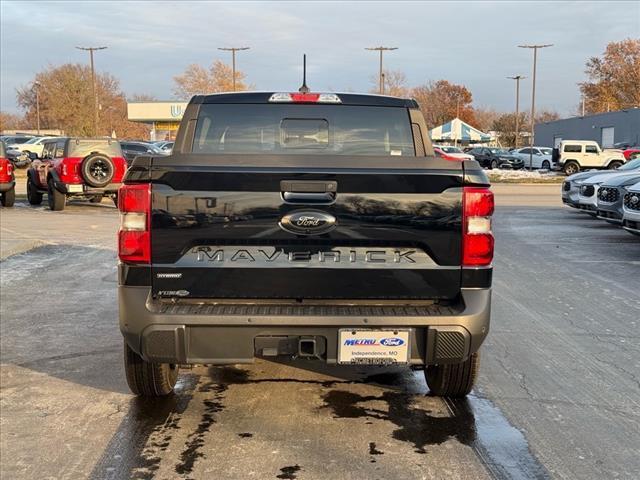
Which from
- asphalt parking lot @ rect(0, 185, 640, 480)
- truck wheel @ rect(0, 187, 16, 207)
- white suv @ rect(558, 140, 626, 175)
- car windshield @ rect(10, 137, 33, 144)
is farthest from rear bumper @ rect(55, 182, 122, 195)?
white suv @ rect(558, 140, 626, 175)

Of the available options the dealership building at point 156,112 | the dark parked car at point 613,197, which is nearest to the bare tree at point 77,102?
the dealership building at point 156,112

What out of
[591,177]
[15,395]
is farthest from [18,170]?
[15,395]

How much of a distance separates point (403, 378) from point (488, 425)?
985mm

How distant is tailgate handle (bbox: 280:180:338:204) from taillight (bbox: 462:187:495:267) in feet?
2.34

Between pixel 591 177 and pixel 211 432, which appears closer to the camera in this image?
pixel 211 432

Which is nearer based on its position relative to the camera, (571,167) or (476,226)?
(476,226)

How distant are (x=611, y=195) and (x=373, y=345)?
10330 mm

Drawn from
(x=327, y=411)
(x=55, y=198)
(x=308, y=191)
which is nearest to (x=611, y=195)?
(x=327, y=411)

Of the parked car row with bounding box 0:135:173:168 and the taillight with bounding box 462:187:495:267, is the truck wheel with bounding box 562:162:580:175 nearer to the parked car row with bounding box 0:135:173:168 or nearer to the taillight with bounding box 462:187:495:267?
the parked car row with bounding box 0:135:173:168

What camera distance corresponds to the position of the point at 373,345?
11.9ft

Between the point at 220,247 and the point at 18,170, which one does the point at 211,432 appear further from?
the point at 18,170

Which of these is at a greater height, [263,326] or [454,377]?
[263,326]

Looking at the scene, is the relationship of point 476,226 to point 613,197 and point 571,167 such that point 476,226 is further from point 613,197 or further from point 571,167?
point 571,167

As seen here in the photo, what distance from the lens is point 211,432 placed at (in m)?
3.97
